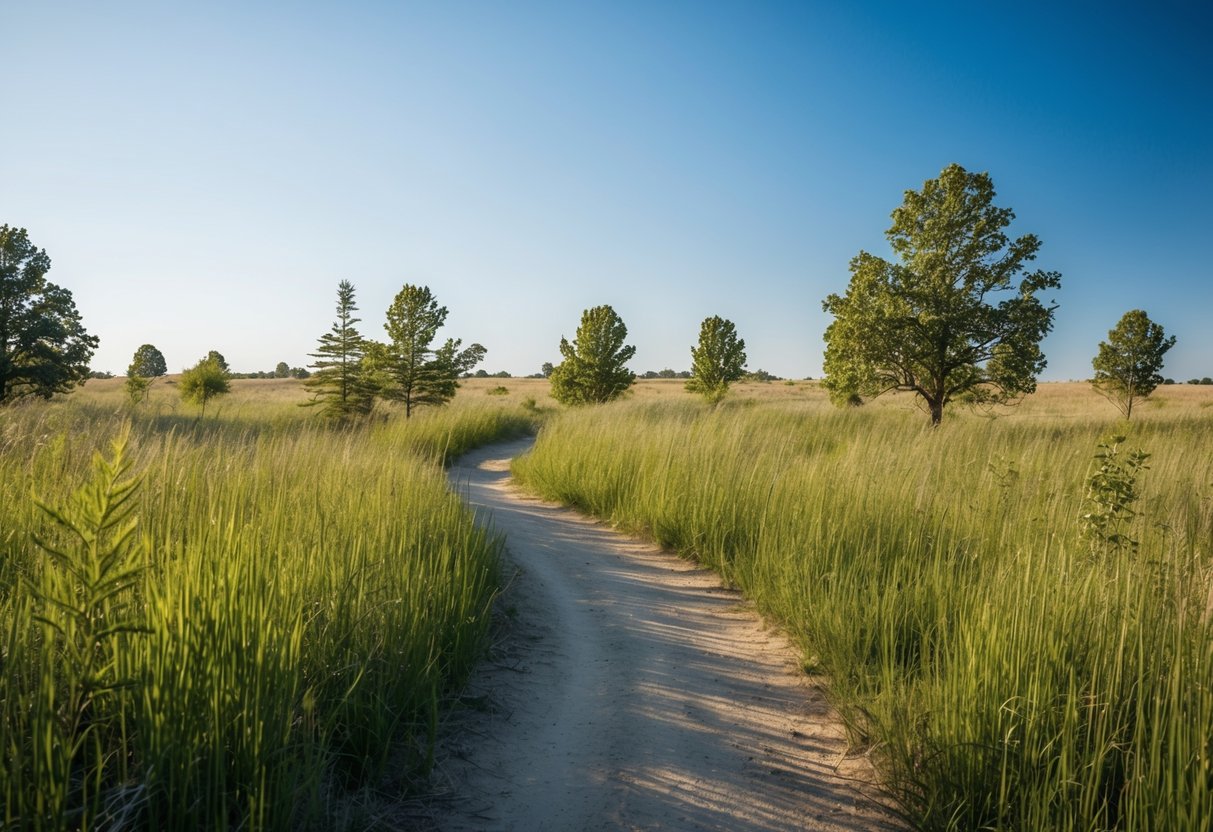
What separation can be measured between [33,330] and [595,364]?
71.3 ft

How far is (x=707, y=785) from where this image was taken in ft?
12.3

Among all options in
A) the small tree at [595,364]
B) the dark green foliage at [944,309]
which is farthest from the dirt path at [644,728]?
the small tree at [595,364]

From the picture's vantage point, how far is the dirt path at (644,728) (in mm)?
3529

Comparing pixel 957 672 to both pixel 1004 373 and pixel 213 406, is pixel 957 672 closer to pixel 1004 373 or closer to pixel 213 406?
pixel 1004 373

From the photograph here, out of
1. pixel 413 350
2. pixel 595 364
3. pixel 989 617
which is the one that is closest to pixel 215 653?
pixel 989 617

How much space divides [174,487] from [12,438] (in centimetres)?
341

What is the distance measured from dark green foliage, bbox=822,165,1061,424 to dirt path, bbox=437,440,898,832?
466 inches

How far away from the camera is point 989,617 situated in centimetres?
380

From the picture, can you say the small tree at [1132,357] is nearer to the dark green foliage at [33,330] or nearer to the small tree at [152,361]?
the dark green foliage at [33,330]

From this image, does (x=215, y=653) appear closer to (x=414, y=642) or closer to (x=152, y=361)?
(x=414, y=642)

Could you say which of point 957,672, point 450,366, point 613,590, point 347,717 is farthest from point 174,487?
point 450,366

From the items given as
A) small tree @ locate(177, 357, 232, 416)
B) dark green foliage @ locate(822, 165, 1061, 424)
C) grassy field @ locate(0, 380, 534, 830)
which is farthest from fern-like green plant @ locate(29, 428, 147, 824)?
small tree @ locate(177, 357, 232, 416)

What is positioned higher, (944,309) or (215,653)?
(944,309)

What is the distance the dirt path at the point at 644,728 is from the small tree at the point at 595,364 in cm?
2748
